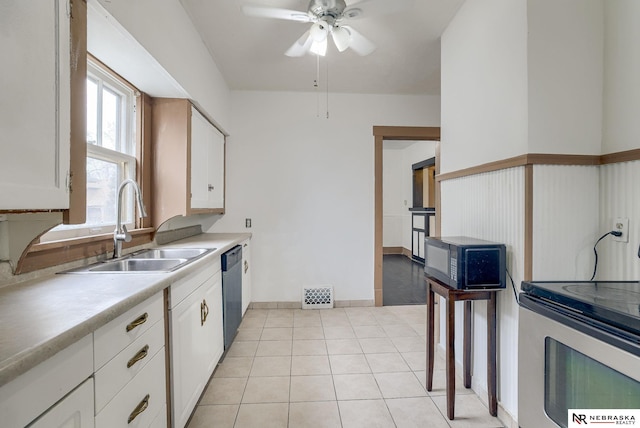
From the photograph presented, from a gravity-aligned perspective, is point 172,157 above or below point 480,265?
above

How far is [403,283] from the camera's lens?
459 centimetres

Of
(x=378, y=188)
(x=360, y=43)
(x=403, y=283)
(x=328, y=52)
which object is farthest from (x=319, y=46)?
(x=403, y=283)

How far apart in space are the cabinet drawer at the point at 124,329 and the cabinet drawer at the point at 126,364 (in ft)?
0.07

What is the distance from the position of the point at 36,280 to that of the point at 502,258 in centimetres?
220

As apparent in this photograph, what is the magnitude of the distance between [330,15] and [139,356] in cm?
207

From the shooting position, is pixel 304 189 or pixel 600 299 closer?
pixel 600 299

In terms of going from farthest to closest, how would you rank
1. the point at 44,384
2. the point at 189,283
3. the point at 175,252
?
the point at 175,252 → the point at 189,283 → the point at 44,384

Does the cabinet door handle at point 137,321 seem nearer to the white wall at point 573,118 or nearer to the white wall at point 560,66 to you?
the white wall at point 573,118

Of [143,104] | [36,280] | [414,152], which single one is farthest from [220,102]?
[414,152]

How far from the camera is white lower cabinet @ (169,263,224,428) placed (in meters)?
1.41

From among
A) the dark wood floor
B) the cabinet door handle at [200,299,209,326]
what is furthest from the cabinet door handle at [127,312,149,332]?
the dark wood floor

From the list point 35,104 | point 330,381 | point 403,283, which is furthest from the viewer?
point 403,283

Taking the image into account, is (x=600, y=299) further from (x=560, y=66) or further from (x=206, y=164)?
(x=206, y=164)

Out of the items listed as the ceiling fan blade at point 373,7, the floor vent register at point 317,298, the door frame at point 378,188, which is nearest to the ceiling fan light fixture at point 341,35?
the ceiling fan blade at point 373,7
